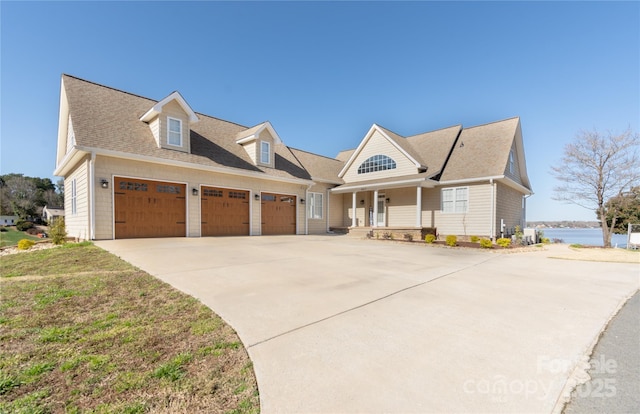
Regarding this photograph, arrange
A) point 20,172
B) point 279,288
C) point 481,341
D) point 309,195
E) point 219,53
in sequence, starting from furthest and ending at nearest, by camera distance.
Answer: point 20,172 → point 309,195 → point 219,53 → point 279,288 → point 481,341

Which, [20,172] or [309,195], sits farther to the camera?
[20,172]

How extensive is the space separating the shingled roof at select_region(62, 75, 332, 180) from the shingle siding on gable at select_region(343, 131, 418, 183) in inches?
171

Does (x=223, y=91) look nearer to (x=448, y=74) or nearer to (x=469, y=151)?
(x=448, y=74)

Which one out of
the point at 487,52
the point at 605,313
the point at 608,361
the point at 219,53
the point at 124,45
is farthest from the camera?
the point at 219,53

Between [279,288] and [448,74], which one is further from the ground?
[448,74]

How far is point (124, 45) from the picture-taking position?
12.1m

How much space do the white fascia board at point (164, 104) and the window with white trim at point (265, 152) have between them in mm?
3854

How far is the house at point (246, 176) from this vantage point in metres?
10.5

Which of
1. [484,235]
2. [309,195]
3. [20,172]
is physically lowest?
[484,235]

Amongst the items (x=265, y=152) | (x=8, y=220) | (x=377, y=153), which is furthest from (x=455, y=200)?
(x=8, y=220)

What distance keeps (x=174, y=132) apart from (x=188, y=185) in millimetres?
2551

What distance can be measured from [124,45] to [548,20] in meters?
17.9

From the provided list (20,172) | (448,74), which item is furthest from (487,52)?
(20,172)

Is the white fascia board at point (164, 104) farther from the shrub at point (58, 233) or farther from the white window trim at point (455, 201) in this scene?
the white window trim at point (455, 201)
